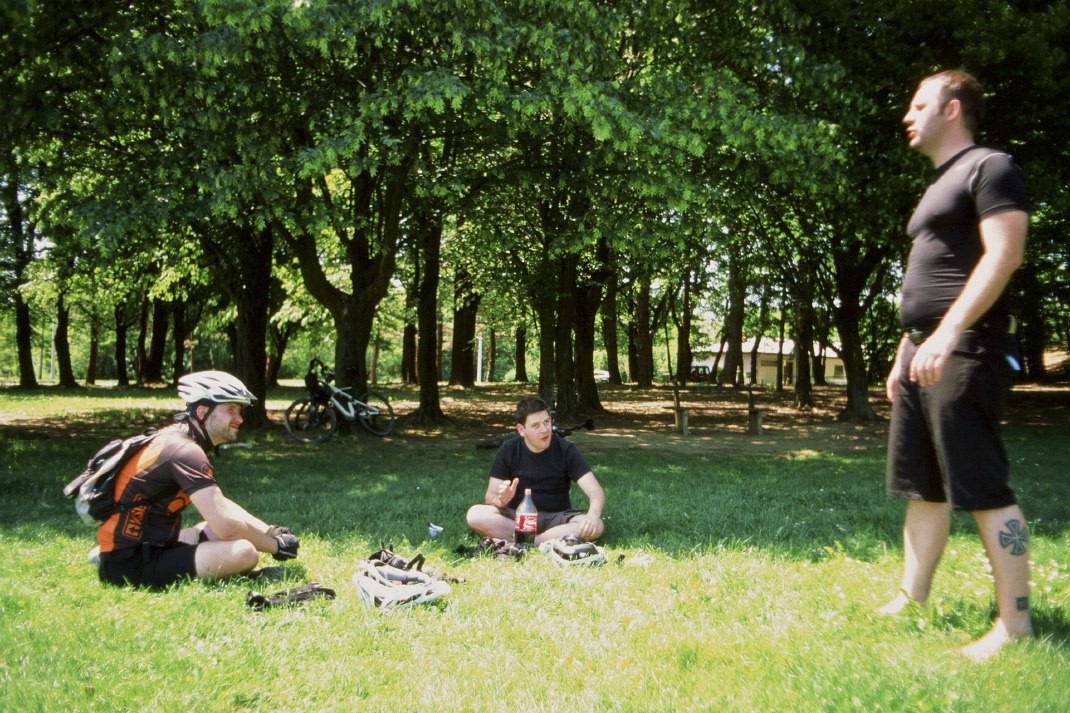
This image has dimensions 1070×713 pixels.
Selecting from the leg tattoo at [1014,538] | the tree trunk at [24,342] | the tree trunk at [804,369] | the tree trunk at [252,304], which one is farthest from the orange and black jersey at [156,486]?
the tree trunk at [24,342]

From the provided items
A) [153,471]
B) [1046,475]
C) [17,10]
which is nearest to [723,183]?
[1046,475]

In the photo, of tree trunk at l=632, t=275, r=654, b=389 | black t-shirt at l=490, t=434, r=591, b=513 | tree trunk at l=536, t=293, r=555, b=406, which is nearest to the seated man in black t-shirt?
black t-shirt at l=490, t=434, r=591, b=513

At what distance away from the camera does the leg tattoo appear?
3.30 m

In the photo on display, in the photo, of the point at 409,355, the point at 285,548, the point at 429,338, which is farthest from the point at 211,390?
the point at 409,355

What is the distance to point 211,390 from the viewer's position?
15.3 feet

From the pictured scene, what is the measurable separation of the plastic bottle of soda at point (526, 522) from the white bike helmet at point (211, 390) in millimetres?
2103

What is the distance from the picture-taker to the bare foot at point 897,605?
379 centimetres

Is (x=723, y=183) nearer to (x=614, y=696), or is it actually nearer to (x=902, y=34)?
(x=902, y=34)

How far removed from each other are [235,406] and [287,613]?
1.28 meters

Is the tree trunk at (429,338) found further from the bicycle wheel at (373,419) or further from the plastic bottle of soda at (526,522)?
the plastic bottle of soda at (526,522)

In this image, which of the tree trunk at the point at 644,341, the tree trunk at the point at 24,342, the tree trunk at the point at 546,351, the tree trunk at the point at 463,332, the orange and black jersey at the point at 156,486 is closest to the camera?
the orange and black jersey at the point at 156,486

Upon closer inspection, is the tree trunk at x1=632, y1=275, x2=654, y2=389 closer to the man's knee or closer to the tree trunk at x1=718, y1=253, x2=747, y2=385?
the tree trunk at x1=718, y1=253, x2=747, y2=385

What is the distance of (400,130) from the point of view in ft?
38.4

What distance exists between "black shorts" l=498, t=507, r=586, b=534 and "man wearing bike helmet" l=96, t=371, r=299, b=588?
1.90 m
